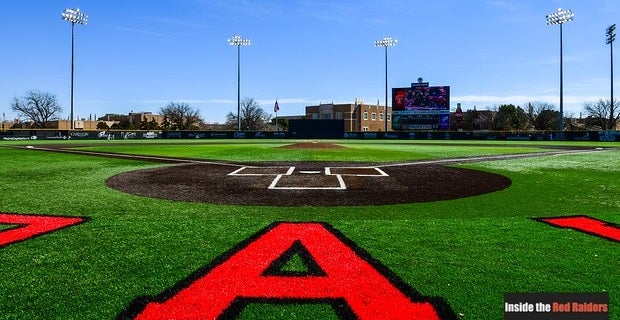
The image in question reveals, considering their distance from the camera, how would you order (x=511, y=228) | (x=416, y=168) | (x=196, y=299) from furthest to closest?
(x=416, y=168) → (x=511, y=228) → (x=196, y=299)

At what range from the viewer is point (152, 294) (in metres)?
3.41

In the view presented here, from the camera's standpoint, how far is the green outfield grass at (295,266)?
3.34 metres

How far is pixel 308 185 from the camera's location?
10.1 meters

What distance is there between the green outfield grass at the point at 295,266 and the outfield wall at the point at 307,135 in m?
43.6

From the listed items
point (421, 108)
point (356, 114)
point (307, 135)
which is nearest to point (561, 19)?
point (421, 108)

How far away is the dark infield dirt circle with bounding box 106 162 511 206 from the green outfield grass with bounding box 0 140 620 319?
690 mm

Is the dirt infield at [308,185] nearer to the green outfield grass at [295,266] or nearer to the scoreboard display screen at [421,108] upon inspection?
the green outfield grass at [295,266]

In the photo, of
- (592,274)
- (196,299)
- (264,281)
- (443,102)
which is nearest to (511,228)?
(592,274)

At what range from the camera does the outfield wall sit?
45812 millimetres

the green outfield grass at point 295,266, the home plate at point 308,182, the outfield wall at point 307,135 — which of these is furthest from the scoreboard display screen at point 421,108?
the green outfield grass at point 295,266

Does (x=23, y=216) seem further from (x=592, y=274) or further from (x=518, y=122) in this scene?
(x=518, y=122)

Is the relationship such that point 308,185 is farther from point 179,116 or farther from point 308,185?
point 179,116

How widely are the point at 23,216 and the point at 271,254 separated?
14.0 ft

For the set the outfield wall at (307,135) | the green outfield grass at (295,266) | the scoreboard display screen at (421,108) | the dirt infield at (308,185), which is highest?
the scoreboard display screen at (421,108)
